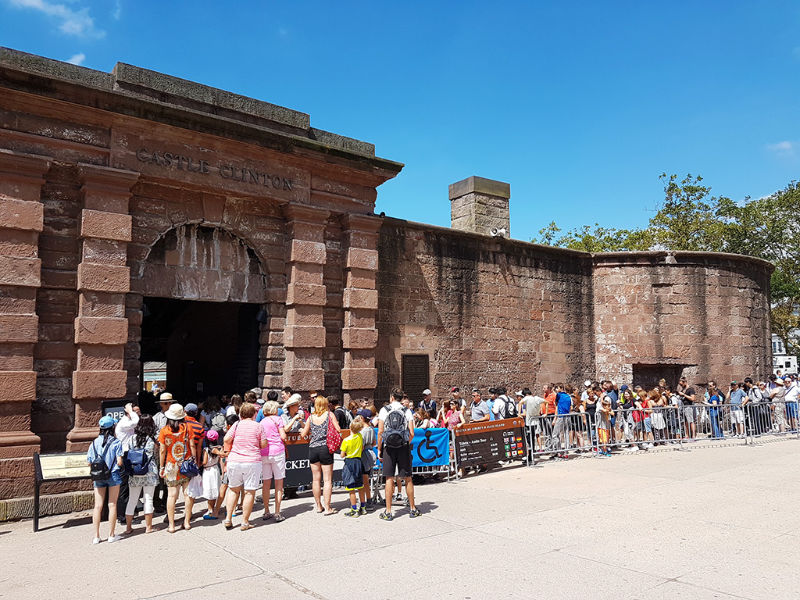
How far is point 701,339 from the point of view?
17.9 m

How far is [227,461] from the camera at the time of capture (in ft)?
25.0

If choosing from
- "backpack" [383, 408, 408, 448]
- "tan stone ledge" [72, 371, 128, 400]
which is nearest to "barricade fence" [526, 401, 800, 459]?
"backpack" [383, 408, 408, 448]

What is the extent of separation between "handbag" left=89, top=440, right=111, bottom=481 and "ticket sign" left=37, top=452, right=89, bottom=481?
4.11 feet

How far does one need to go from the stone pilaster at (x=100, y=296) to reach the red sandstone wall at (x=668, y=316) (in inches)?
518

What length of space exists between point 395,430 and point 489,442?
3.67 meters

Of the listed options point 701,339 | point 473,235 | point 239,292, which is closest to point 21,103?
point 239,292

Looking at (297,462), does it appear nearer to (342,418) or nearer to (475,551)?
(342,418)

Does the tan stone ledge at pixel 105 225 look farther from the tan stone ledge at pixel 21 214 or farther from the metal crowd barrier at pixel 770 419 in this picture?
the metal crowd barrier at pixel 770 419

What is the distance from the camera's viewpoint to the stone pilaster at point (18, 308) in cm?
876

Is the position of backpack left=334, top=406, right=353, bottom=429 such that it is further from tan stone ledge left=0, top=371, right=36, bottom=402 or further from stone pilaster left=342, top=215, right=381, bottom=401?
tan stone ledge left=0, top=371, right=36, bottom=402

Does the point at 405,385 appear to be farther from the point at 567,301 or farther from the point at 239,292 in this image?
the point at 567,301

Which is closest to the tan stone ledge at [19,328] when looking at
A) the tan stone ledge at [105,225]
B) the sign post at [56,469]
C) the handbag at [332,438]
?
the tan stone ledge at [105,225]

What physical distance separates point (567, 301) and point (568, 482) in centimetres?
854

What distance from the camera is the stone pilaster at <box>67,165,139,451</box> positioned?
369 inches
